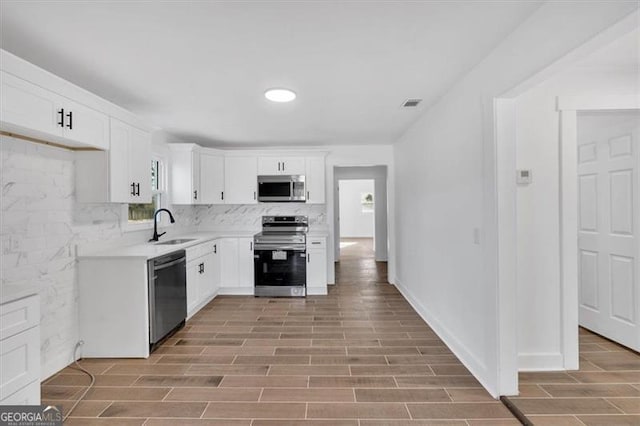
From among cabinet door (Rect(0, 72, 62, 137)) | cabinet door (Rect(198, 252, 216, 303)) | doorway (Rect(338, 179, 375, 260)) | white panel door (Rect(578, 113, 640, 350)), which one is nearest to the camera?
cabinet door (Rect(0, 72, 62, 137))

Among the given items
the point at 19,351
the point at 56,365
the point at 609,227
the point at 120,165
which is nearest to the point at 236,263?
the point at 120,165

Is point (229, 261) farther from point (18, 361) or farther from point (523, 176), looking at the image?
point (523, 176)

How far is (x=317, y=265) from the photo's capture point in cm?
461

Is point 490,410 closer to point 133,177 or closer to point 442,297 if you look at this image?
point 442,297

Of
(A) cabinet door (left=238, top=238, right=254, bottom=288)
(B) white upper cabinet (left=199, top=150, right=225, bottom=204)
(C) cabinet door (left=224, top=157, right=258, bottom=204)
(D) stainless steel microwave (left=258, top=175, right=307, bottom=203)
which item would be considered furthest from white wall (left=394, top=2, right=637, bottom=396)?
(B) white upper cabinet (left=199, top=150, right=225, bottom=204)

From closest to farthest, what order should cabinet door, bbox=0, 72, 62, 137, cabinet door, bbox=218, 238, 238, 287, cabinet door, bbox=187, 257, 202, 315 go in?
cabinet door, bbox=0, 72, 62, 137 → cabinet door, bbox=187, 257, 202, 315 → cabinet door, bbox=218, 238, 238, 287

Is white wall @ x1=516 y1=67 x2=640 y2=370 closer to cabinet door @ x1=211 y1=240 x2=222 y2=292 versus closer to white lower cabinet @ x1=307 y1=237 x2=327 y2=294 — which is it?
white lower cabinet @ x1=307 y1=237 x2=327 y2=294

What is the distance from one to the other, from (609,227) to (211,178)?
486 cm

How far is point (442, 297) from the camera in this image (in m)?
3.04

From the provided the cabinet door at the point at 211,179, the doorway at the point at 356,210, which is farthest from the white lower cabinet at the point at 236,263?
the doorway at the point at 356,210

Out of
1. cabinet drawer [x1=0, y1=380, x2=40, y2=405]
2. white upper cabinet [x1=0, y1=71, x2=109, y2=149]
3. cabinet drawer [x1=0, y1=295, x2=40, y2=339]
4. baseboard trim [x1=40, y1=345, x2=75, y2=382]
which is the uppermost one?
white upper cabinet [x1=0, y1=71, x2=109, y2=149]

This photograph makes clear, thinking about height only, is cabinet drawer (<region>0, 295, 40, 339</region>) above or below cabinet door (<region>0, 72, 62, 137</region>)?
below

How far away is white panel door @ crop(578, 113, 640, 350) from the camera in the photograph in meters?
2.67

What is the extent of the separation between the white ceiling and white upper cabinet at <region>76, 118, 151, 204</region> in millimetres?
375
